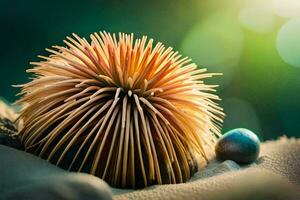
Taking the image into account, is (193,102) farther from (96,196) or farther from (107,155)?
(96,196)

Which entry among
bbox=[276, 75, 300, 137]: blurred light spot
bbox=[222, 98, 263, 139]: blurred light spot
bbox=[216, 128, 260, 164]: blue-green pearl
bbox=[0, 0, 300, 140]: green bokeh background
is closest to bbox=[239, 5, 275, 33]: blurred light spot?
bbox=[0, 0, 300, 140]: green bokeh background

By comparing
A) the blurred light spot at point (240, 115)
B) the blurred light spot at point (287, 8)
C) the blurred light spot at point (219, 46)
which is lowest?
the blurred light spot at point (240, 115)

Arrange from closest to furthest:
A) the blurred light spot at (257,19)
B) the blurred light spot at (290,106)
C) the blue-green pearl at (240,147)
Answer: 1. the blue-green pearl at (240,147)
2. the blurred light spot at (290,106)
3. the blurred light spot at (257,19)

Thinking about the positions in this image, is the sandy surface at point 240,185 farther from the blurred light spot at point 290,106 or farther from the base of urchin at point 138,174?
the blurred light spot at point 290,106

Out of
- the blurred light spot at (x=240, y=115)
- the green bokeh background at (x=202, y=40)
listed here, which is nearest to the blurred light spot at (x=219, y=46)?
the green bokeh background at (x=202, y=40)

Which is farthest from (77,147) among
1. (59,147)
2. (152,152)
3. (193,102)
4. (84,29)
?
(84,29)
